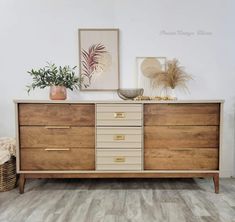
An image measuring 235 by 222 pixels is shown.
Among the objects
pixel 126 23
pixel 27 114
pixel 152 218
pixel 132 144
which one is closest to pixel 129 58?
pixel 126 23

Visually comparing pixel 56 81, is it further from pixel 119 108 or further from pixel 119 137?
pixel 119 137

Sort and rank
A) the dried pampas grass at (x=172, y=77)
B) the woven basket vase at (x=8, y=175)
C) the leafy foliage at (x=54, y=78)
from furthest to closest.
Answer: the dried pampas grass at (x=172, y=77)
the leafy foliage at (x=54, y=78)
the woven basket vase at (x=8, y=175)

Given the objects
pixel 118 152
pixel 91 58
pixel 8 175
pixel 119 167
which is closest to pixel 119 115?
pixel 118 152

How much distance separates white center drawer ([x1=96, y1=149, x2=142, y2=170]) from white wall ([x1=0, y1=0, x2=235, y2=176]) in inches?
28.0

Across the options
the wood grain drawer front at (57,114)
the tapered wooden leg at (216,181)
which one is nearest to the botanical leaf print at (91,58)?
the wood grain drawer front at (57,114)

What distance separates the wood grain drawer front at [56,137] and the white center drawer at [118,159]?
0.14 meters

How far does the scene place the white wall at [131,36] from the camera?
102 inches

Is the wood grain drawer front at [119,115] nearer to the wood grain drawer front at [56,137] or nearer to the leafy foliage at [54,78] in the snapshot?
the wood grain drawer front at [56,137]

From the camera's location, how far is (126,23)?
261cm

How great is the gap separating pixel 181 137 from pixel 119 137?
1.80 feet

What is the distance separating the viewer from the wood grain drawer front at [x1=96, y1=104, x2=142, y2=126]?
84.6 inches

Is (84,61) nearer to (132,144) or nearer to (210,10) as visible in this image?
(132,144)

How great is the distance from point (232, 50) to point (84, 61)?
1.58 m

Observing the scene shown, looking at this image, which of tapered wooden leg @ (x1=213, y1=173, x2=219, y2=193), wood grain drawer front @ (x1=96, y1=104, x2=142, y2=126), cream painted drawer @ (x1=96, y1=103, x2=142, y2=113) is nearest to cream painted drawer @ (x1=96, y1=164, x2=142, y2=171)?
wood grain drawer front @ (x1=96, y1=104, x2=142, y2=126)
